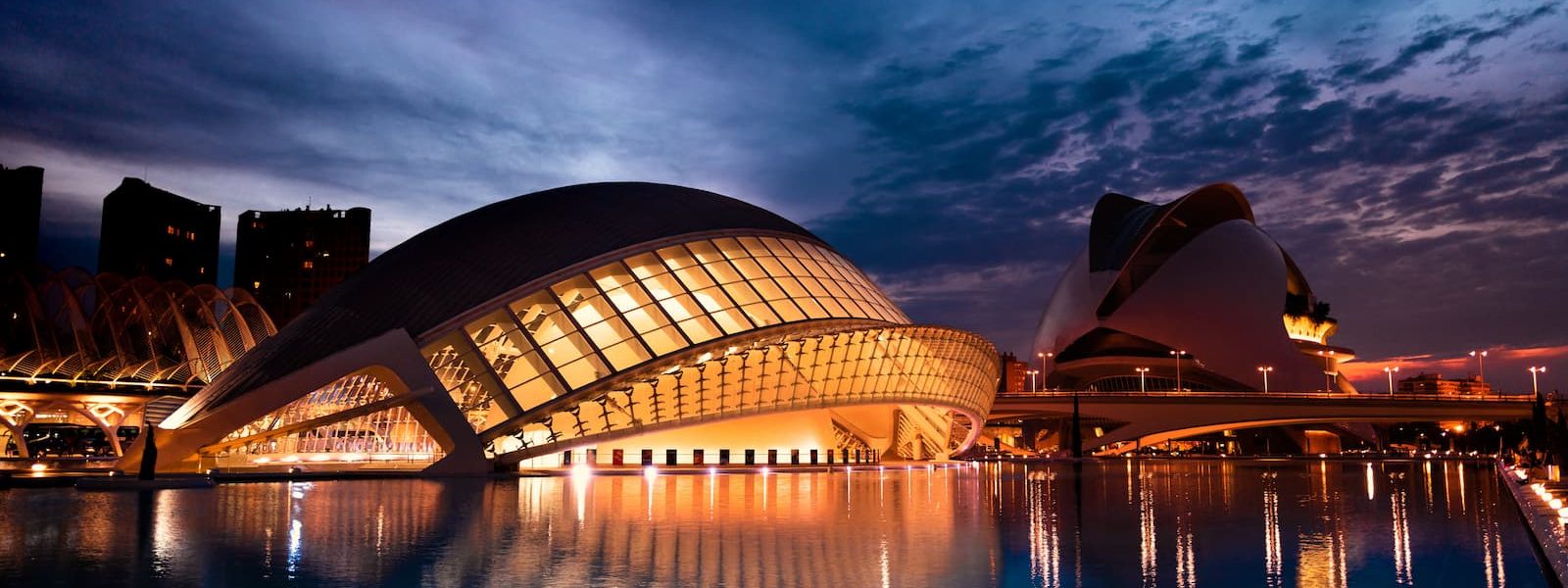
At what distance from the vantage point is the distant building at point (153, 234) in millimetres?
151875

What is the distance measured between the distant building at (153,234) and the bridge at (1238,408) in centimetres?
11223

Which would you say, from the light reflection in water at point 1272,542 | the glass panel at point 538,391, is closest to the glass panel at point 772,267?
the glass panel at point 538,391

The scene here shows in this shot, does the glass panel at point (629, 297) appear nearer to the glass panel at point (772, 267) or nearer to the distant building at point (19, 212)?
the glass panel at point (772, 267)

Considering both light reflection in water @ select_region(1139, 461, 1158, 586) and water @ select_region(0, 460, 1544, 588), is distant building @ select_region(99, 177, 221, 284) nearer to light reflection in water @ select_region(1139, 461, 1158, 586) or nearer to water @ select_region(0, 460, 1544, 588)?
water @ select_region(0, 460, 1544, 588)

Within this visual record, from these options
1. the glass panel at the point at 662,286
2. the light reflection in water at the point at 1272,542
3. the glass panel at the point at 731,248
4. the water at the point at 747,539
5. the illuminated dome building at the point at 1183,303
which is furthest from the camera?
the illuminated dome building at the point at 1183,303

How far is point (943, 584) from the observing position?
1065 centimetres

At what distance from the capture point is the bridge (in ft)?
284

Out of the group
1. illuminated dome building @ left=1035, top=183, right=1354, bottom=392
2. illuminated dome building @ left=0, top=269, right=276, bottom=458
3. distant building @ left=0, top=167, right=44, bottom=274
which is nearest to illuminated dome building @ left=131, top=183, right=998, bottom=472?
illuminated dome building @ left=0, top=269, right=276, bottom=458

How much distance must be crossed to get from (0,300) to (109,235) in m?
103

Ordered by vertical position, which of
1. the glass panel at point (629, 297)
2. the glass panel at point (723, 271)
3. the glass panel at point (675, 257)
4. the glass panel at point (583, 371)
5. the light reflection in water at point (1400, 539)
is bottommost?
the light reflection in water at point (1400, 539)

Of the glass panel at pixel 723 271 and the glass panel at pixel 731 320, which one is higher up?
the glass panel at pixel 723 271

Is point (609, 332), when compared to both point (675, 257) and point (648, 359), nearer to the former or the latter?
point (648, 359)

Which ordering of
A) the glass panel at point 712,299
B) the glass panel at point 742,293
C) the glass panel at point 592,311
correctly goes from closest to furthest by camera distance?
1. the glass panel at point 592,311
2. the glass panel at point 712,299
3. the glass panel at point 742,293

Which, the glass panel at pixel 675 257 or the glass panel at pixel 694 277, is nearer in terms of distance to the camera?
the glass panel at pixel 694 277
